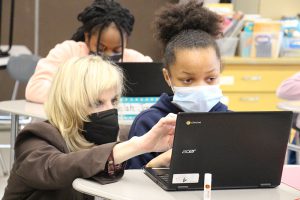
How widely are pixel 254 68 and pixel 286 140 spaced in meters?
3.45

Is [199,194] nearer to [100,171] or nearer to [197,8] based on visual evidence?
[100,171]

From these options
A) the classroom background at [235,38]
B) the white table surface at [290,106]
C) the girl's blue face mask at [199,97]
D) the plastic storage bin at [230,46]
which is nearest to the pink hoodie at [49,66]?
the white table surface at [290,106]

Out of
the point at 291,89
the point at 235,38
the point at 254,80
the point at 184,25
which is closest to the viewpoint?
the point at 184,25

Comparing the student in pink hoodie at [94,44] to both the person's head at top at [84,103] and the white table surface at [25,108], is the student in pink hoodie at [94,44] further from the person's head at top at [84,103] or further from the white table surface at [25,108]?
the person's head at top at [84,103]

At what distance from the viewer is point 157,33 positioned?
2.25 m

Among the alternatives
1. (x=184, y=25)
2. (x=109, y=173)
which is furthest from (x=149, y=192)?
(x=184, y=25)

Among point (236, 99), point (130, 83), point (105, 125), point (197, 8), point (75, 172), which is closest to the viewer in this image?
point (75, 172)

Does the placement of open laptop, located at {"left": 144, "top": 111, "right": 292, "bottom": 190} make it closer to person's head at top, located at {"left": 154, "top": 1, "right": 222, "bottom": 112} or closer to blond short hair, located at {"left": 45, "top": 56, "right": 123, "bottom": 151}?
blond short hair, located at {"left": 45, "top": 56, "right": 123, "bottom": 151}

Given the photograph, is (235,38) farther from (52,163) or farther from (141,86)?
(52,163)

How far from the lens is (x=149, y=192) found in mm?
1423

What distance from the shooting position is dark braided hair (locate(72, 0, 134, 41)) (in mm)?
3324

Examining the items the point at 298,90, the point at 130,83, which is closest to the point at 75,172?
the point at 130,83

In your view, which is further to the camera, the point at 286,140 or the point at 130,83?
the point at 130,83

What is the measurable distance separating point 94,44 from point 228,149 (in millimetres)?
1928
